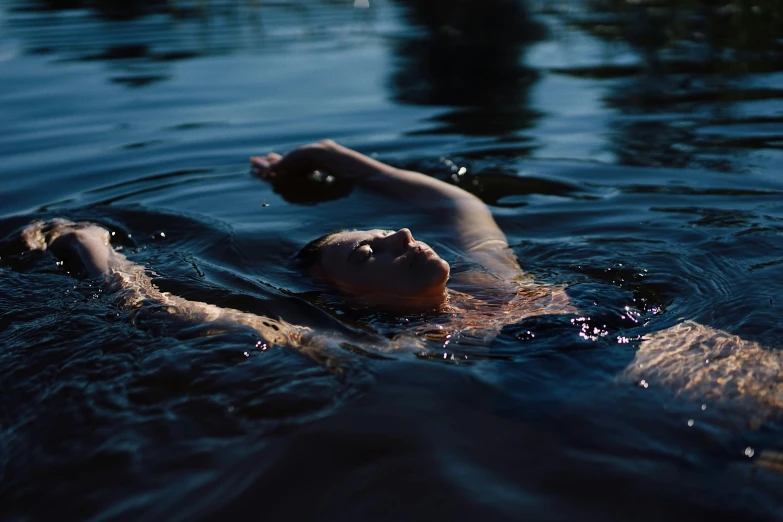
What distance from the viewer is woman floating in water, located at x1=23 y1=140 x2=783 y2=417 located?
330 centimetres

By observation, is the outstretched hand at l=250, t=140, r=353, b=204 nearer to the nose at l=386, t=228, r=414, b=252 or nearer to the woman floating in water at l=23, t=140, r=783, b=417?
the woman floating in water at l=23, t=140, r=783, b=417

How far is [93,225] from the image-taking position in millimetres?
5492

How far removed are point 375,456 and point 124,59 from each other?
37.0ft

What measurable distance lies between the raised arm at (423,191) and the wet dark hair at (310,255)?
965 mm

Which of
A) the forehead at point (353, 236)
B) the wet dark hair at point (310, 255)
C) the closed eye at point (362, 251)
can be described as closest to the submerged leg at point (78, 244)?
the wet dark hair at point (310, 255)

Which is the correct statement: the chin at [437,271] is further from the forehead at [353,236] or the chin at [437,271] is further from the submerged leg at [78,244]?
the submerged leg at [78,244]

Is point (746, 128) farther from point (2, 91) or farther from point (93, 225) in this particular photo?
point (2, 91)

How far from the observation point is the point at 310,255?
4.76 m

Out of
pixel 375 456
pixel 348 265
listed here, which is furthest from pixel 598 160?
pixel 375 456

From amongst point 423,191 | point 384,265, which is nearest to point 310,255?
point 384,265

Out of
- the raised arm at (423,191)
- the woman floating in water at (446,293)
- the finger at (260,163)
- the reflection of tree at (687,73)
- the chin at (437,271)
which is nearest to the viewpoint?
the woman floating in water at (446,293)

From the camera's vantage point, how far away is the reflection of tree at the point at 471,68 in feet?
Result: 28.7

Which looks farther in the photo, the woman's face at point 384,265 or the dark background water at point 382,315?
Result: the woman's face at point 384,265

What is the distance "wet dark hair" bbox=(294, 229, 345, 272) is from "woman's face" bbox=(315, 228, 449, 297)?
0.36 feet
